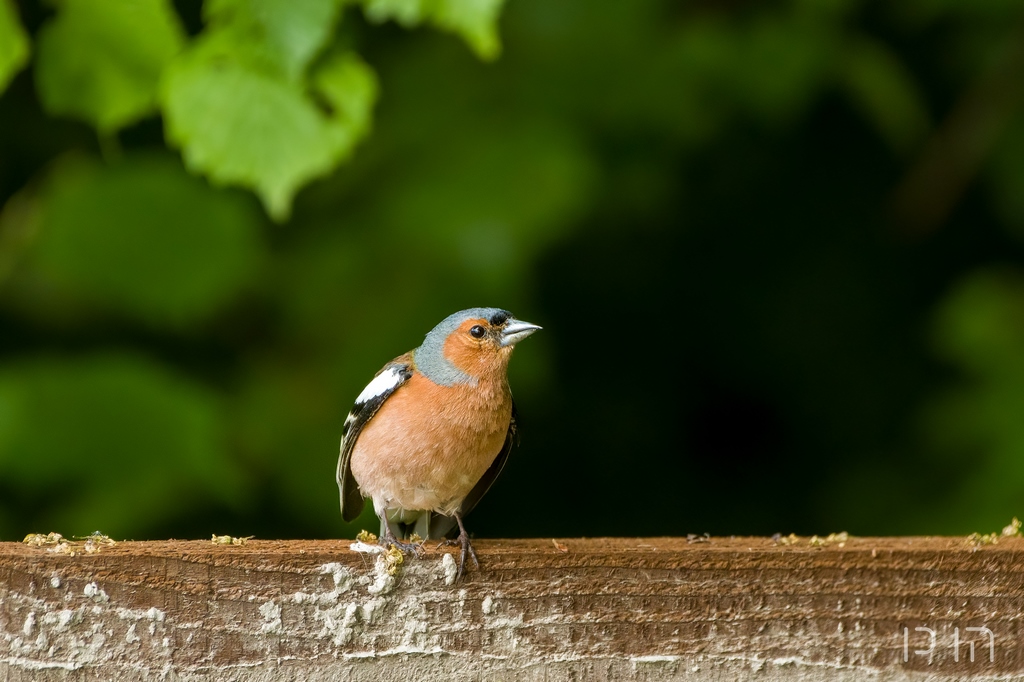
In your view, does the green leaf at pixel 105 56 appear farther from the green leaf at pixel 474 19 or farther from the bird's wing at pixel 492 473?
the bird's wing at pixel 492 473

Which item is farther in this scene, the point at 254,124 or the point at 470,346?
the point at 470,346

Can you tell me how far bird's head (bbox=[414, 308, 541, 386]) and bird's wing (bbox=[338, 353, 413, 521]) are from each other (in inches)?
2.8

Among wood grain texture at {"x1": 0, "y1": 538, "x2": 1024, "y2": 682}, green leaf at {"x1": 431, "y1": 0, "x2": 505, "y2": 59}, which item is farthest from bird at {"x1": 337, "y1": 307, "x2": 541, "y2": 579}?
green leaf at {"x1": 431, "y1": 0, "x2": 505, "y2": 59}

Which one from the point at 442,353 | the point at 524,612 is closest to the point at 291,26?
the point at 442,353

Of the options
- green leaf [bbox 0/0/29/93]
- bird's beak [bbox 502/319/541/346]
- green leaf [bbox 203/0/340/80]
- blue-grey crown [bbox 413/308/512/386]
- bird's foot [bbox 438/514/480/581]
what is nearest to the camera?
bird's foot [bbox 438/514/480/581]

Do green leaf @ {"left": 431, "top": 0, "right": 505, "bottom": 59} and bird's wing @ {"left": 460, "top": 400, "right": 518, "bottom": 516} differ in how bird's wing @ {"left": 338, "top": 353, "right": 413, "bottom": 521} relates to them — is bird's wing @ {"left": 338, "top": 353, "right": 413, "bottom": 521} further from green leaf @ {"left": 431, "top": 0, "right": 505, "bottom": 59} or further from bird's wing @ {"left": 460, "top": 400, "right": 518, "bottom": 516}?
green leaf @ {"left": 431, "top": 0, "right": 505, "bottom": 59}

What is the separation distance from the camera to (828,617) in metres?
2.54

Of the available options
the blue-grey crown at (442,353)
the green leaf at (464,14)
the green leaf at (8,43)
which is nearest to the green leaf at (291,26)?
the green leaf at (464,14)

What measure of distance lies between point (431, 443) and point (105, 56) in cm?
147

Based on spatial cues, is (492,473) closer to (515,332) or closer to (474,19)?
(515,332)

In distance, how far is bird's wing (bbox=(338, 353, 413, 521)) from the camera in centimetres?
360

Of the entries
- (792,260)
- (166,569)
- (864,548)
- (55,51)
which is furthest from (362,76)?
(792,260)

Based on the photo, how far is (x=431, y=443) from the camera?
3.33m

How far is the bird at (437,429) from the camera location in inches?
132
